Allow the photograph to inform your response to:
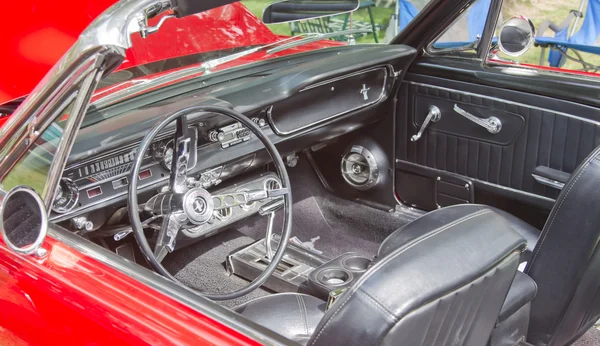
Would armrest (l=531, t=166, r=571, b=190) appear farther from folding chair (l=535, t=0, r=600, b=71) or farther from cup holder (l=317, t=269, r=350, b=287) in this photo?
cup holder (l=317, t=269, r=350, b=287)

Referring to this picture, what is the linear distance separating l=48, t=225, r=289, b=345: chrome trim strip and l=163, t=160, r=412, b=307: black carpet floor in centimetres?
139

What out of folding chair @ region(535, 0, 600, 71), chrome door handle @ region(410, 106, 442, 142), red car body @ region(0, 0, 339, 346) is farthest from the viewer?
chrome door handle @ region(410, 106, 442, 142)

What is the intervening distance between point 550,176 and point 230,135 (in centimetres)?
129

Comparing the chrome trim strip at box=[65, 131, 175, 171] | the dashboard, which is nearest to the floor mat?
the dashboard

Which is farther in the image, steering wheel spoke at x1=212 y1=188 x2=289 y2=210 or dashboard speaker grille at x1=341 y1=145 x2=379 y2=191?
dashboard speaker grille at x1=341 y1=145 x2=379 y2=191

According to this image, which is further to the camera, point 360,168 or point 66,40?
point 360,168

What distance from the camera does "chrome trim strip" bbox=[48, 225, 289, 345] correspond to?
129 cm

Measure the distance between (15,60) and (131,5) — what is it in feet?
5.24

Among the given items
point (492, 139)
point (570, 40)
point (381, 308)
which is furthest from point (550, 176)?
point (381, 308)

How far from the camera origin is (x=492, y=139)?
2734 mm

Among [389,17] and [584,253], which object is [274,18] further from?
[389,17]

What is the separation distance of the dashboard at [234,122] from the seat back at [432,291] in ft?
3.18

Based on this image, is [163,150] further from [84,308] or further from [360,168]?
[360,168]

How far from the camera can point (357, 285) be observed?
1166 mm
